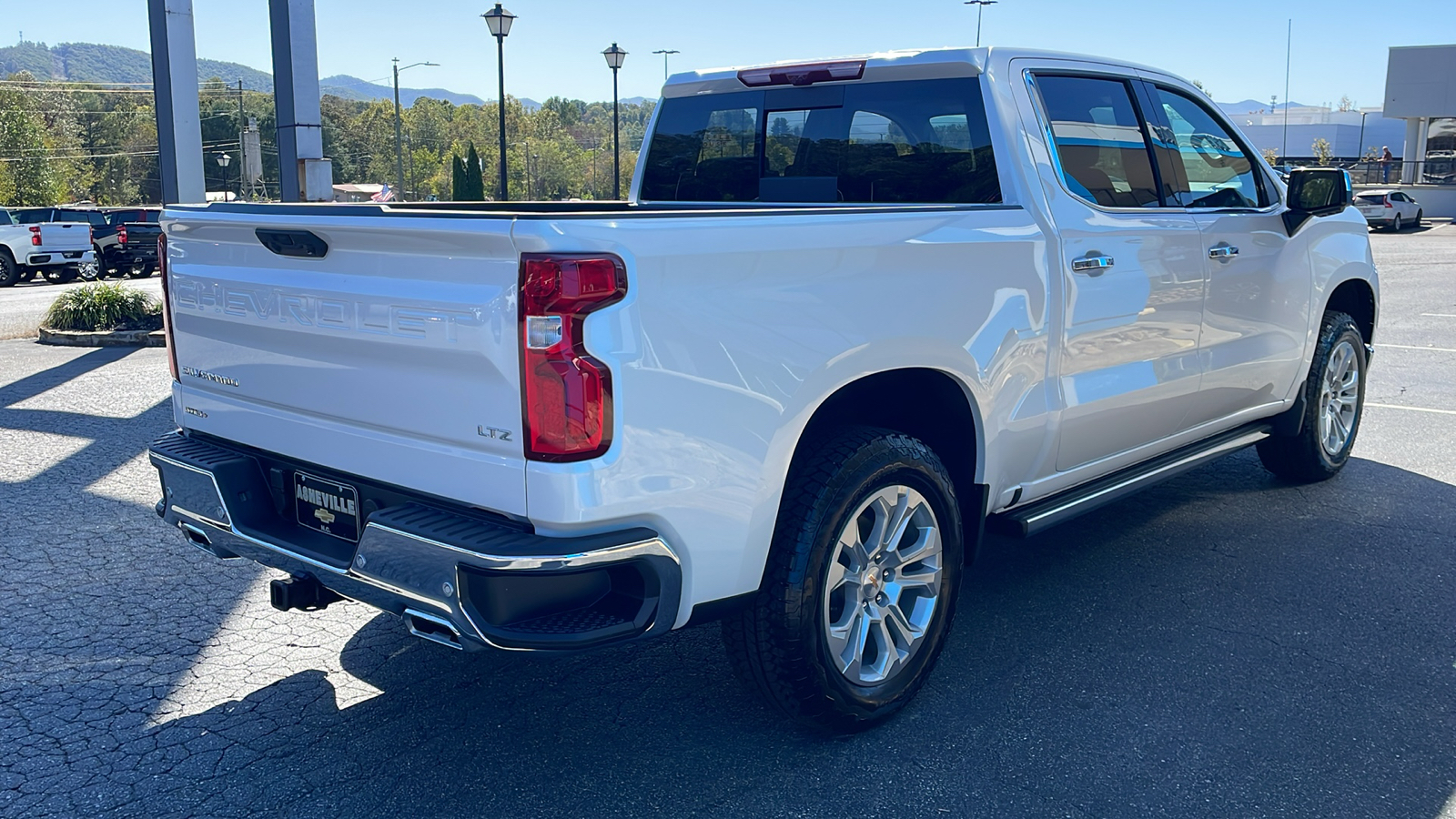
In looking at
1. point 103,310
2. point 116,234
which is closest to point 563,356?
point 103,310

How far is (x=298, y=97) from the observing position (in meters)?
15.0

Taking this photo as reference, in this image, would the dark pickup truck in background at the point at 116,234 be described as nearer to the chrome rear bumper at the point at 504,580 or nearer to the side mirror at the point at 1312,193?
the side mirror at the point at 1312,193

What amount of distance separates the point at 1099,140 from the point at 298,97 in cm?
1284

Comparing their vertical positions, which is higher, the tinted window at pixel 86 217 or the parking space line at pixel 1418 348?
the tinted window at pixel 86 217

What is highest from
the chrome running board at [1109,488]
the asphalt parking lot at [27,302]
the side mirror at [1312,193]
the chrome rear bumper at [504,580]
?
the side mirror at [1312,193]

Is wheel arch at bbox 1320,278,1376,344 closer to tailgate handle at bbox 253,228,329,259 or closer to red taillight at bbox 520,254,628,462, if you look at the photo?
red taillight at bbox 520,254,628,462

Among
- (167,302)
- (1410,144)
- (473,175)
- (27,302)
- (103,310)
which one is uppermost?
(1410,144)

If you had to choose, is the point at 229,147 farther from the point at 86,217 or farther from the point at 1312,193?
the point at 1312,193

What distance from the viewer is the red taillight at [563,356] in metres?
2.68

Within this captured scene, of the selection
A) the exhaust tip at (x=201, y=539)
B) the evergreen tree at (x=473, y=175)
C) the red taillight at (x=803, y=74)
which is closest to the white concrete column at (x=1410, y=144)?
the evergreen tree at (x=473, y=175)

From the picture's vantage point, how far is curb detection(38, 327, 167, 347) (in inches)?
500

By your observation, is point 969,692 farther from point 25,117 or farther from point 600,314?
point 25,117

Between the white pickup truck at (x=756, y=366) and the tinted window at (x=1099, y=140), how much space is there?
2 cm

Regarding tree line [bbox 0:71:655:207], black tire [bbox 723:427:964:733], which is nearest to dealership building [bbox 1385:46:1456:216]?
black tire [bbox 723:427:964:733]
